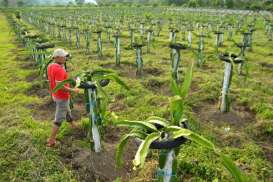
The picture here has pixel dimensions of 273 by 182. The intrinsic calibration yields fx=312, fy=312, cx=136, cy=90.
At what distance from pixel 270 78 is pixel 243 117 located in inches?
122

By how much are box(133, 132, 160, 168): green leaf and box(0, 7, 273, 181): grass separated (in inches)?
62.0

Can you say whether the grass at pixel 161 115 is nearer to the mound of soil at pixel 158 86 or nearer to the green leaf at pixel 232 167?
the mound of soil at pixel 158 86

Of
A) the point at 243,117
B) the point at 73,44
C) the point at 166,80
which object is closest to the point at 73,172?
the point at 243,117

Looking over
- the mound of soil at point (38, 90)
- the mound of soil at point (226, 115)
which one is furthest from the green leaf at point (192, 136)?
the mound of soil at point (38, 90)

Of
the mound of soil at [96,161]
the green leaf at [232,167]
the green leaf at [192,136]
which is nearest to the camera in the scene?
the green leaf at [232,167]

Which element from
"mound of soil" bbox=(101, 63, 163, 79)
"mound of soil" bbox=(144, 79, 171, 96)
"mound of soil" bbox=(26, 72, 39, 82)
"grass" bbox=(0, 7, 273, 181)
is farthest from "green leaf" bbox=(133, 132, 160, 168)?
"mound of soil" bbox=(26, 72, 39, 82)

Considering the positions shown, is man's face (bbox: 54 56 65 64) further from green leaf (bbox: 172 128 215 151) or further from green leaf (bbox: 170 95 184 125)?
green leaf (bbox: 172 128 215 151)

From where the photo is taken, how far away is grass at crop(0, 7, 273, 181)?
389 cm

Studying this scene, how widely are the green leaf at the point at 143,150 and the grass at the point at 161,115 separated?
157cm

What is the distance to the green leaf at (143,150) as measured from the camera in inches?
82.7

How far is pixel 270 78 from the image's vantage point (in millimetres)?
8055

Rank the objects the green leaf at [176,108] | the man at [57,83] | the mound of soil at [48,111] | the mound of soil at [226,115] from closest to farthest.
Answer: the green leaf at [176,108], the man at [57,83], the mound of soil at [226,115], the mound of soil at [48,111]

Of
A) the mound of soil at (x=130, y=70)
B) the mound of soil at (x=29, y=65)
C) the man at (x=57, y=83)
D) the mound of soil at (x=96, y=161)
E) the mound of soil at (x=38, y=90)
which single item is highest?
the man at (x=57, y=83)

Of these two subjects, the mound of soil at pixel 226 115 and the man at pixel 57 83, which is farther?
the mound of soil at pixel 226 115
